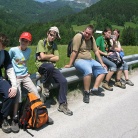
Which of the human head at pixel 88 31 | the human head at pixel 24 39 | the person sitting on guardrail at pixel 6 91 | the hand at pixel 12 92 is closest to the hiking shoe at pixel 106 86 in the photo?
the human head at pixel 88 31

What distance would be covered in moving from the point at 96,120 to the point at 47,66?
142cm

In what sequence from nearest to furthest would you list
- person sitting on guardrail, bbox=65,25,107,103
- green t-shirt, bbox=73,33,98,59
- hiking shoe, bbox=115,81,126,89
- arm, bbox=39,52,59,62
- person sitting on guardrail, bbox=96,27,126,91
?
arm, bbox=39,52,59,62 < person sitting on guardrail, bbox=65,25,107,103 < green t-shirt, bbox=73,33,98,59 < hiking shoe, bbox=115,81,126,89 < person sitting on guardrail, bbox=96,27,126,91

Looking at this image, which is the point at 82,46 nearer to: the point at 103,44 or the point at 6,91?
the point at 103,44

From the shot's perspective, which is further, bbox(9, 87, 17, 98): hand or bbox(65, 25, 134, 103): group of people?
bbox(65, 25, 134, 103): group of people

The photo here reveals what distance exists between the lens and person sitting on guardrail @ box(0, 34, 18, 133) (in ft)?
13.5

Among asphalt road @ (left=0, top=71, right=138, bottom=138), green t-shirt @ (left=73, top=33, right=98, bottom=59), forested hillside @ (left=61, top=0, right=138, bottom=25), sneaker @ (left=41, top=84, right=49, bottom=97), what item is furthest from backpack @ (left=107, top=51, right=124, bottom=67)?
forested hillside @ (left=61, top=0, right=138, bottom=25)

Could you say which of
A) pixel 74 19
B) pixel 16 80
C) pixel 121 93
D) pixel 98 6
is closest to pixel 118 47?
pixel 121 93

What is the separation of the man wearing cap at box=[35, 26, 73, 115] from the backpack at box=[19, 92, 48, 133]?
746 mm

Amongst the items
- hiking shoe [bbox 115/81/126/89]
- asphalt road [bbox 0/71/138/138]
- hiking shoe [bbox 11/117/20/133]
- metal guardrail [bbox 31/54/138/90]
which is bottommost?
asphalt road [bbox 0/71/138/138]

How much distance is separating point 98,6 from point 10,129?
19611 centimetres

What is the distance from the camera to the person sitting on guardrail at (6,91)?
162 inches

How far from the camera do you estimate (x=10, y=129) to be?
13.6 feet

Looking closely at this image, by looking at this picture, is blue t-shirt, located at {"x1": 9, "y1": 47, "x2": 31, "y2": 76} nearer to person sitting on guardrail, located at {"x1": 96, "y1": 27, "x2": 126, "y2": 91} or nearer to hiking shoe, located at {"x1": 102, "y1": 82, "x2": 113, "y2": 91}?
hiking shoe, located at {"x1": 102, "y1": 82, "x2": 113, "y2": 91}

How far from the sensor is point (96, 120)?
→ 473cm
